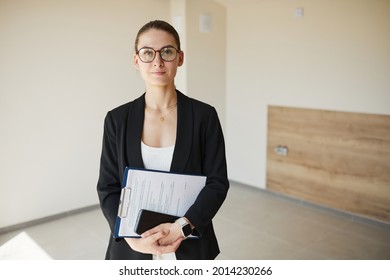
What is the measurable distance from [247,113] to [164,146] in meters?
3.43

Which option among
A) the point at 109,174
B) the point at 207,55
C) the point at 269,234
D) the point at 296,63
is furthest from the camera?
the point at 207,55

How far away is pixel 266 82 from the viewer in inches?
171

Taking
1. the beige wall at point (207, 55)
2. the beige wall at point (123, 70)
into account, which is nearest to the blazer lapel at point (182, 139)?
the beige wall at point (123, 70)

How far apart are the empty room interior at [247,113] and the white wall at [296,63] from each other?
1 centimetres

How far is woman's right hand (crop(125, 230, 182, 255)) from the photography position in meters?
1.22

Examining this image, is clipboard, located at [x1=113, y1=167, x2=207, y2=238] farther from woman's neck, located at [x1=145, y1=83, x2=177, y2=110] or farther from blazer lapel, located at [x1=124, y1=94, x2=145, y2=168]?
woman's neck, located at [x1=145, y1=83, x2=177, y2=110]

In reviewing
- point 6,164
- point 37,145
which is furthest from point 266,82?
point 6,164

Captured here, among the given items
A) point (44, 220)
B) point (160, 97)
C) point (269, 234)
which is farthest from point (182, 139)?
point (44, 220)

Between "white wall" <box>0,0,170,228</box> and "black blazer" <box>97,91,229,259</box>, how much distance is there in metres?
2.47

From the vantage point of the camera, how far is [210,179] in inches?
51.7

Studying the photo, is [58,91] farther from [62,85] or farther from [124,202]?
[124,202]

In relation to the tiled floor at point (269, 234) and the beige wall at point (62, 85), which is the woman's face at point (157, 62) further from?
the beige wall at point (62, 85)

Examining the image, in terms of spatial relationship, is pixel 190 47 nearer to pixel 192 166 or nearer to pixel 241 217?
pixel 241 217

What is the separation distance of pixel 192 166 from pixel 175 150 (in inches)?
3.3
